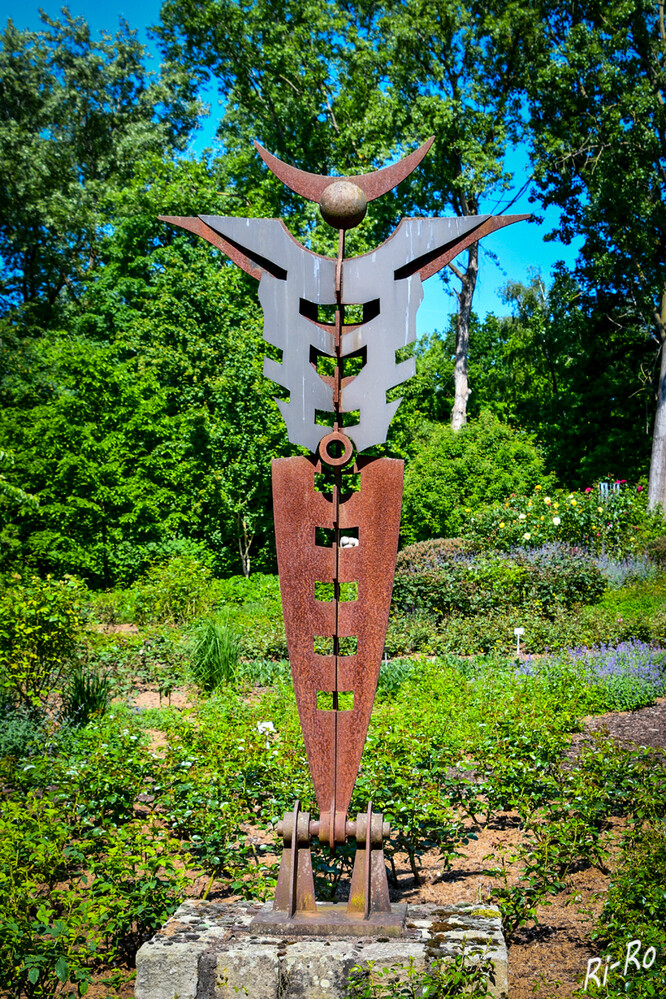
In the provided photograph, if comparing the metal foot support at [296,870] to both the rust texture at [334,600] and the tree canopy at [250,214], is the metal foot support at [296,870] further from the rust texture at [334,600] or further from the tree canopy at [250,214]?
the tree canopy at [250,214]

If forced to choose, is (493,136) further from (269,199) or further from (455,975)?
(455,975)

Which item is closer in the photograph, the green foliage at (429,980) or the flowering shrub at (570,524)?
the green foliage at (429,980)

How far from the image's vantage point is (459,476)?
1562 cm

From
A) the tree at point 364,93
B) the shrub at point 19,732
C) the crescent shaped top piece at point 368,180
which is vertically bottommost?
the shrub at point 19,732

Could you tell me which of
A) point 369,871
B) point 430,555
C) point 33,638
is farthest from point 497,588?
point 369,871

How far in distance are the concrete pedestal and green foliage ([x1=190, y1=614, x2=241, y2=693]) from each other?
4.65 meters

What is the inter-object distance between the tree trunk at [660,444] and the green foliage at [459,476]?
2.38 metres

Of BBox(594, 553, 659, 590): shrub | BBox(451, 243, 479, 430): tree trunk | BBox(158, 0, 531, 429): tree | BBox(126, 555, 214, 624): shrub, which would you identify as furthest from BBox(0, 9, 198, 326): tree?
BBox(594, 553, 659, 590): shrub

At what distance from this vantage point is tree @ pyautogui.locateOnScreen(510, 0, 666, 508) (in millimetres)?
14508

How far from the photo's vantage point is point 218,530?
14.2 metres

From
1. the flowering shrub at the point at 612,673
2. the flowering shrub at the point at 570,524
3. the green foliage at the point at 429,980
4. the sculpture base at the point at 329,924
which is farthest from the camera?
the flowering shrub at the point at 570,524

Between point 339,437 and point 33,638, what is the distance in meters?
4.15

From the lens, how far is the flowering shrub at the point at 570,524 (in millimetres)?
12047

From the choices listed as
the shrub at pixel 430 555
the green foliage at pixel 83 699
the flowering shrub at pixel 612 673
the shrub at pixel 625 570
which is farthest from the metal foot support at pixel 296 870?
the shrub at pixel 625 570
